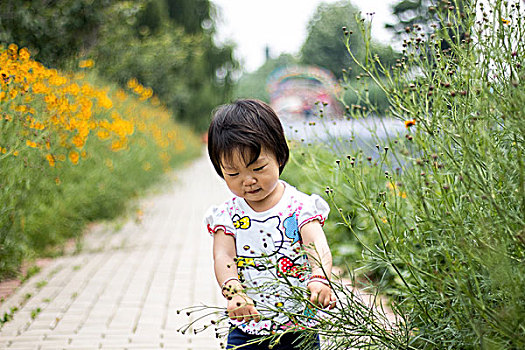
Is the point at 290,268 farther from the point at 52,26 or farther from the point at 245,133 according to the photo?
the point at 52,26

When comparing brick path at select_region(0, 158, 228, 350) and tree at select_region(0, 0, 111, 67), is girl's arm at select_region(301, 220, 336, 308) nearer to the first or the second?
brick path at select_region(0, 158, 228, 350)

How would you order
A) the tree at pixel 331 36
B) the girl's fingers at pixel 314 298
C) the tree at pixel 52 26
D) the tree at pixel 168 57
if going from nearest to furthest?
the girl's fingers at pixel 314 298 < the tree at pixel 331 36 < the tree at pixel 52 26 < the tree at pixel 168 57

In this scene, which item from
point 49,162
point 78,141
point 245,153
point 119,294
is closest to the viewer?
point 245,153

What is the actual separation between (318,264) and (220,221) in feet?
1.61

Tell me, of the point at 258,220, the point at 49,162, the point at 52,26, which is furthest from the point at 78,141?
the point at 258,220

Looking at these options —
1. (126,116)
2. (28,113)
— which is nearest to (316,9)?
(28,113)

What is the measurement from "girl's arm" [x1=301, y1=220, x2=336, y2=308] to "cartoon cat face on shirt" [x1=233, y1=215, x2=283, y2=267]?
0.33 feet

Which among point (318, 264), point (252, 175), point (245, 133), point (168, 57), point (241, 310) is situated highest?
point (168, 57)

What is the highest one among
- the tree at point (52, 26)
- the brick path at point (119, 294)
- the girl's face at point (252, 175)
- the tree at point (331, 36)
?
the tree at point (52, 26)

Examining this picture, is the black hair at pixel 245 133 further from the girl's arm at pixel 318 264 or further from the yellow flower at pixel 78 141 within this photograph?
the yellow flower at pixel 78 141

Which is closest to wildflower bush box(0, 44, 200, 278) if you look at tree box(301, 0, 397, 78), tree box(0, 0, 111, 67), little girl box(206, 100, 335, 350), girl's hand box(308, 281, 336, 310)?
tree box(0, 0, 111, 67)

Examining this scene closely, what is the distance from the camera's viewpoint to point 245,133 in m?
2.04

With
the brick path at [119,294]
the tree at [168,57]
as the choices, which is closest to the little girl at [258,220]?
the brick path at [119,294]

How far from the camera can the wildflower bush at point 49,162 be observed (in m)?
4.05
